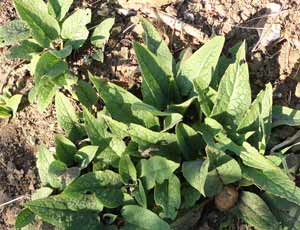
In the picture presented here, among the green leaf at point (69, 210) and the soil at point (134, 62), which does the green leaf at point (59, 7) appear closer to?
the soil at point (134, 62)

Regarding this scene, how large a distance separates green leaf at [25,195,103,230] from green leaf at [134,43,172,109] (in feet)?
1.63

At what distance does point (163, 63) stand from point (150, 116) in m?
0.25

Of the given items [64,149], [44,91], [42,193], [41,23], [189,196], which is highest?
[41,23]

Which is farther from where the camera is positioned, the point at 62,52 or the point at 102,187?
the point at 62,52

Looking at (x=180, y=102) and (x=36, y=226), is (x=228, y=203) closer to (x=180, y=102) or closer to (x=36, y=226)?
(x=180, y=102)

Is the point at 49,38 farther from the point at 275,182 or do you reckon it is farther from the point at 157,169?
the point at 275,182

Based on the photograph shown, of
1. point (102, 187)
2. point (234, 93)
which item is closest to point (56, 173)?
point (102, 187)

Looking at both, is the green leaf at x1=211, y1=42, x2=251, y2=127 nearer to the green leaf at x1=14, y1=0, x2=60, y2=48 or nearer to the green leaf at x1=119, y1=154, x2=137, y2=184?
Result: the green leaf at x1=119, y1=154, x2=137, y2=184

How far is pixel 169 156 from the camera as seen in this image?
90.7 inches

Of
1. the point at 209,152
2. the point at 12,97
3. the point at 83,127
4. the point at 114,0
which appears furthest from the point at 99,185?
the point at 114,0

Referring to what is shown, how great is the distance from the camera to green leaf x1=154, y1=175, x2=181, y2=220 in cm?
217

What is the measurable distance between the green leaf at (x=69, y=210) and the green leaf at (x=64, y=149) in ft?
0.72

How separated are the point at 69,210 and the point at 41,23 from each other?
2.94 ft

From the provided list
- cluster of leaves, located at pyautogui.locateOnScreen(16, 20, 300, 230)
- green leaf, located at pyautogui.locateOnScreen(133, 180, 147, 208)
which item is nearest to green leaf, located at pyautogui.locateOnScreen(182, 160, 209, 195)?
cluster of leaves, located at pyautogui.locateOnScreen(16, 20, 300, 230)
